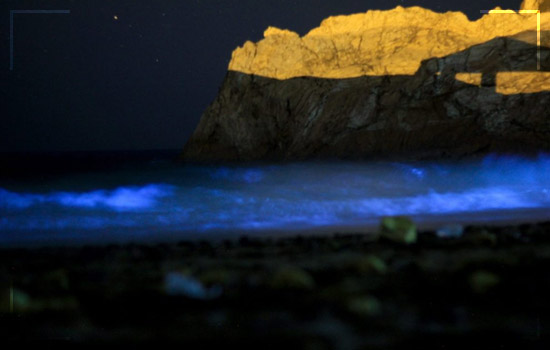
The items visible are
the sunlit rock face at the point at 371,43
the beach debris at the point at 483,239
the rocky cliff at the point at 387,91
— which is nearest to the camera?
the beach debris at the point at 483,239

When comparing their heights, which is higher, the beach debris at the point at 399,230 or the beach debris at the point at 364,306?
the beach debris at the point at 399,230

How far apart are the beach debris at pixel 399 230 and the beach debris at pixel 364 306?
8.69 ft

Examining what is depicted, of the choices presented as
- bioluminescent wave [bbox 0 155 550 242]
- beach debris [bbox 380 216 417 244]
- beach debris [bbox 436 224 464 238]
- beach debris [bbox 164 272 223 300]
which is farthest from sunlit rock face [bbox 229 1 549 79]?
beach debris [bbox 164 272 223 300]

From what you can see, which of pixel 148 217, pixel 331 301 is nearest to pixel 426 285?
pixel 331 301

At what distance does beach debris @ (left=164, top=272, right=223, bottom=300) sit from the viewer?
312cm

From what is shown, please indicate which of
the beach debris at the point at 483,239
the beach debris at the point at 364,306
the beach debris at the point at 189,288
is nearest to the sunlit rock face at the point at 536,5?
the beach debris at the point at 483,239

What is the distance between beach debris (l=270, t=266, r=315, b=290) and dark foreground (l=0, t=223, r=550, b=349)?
0.04ft

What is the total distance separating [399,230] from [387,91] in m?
20.9

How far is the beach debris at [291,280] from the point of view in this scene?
3258 millimetres

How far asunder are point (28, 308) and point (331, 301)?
1.93 meters

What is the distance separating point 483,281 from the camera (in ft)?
10.5

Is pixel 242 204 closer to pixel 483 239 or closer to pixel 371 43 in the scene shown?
pixel 483 239

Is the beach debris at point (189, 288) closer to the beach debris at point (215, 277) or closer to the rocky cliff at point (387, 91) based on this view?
the beach debris at point (215, 277)

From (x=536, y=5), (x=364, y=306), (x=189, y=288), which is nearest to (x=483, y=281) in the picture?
(x=364, y=306)
